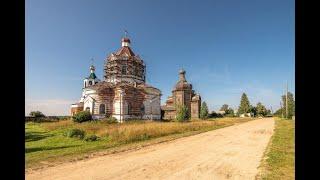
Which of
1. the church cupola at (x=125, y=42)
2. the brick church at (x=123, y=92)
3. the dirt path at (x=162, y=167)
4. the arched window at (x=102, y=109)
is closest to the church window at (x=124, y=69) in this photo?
the brick church at (x=123, y=92)

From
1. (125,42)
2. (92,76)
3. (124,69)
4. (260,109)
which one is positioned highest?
(125,42)

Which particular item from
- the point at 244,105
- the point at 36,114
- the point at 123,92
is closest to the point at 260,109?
the point at 244,105

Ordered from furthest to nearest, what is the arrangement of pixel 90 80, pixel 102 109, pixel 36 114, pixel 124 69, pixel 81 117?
pixel 36 114, pixel 90 80, pixel 124 69, pixel 102 109, pixel 81 117

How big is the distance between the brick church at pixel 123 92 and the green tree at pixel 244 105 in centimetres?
5997

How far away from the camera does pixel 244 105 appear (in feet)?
331

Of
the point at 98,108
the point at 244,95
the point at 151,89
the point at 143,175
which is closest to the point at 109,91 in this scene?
the point at 98,108

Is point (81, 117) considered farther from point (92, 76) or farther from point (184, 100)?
point (184, 100)

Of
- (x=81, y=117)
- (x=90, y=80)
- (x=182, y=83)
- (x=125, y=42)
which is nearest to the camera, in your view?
(x=81, y=117)

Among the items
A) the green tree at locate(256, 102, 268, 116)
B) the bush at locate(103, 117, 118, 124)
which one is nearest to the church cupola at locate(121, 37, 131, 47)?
the bush at locate(103, 117, 118, 124)

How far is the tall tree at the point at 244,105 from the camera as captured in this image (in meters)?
99.9

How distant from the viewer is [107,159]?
38.0ft
